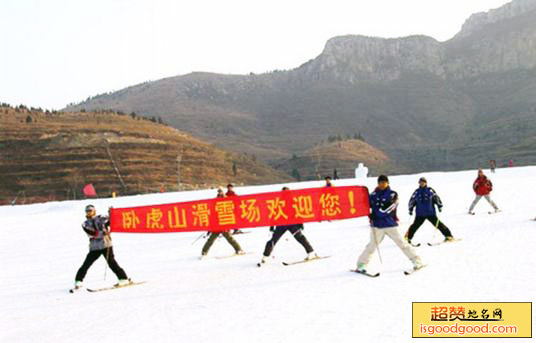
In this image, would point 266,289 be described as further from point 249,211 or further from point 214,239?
point 214,239

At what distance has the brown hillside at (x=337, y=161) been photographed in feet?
411

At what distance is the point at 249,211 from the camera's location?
1352 centimetres

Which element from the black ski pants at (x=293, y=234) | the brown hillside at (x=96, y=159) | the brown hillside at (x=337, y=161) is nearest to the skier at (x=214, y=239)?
the black ski pants at (x=293, y=234)

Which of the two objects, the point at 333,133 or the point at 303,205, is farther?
the point at 333,133

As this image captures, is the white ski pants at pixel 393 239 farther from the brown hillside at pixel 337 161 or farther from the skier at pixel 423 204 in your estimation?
the brown hillside at pixel 337 161

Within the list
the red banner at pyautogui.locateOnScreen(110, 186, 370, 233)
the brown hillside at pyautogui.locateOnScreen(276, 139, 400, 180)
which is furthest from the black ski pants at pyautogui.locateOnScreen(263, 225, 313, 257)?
the brown hillside at pyautogui.locateOnScreen(276, 139, 400, 180)

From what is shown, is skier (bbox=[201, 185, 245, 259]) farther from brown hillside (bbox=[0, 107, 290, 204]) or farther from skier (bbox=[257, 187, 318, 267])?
brown hillside (bbox=[0, 107, 290, 204])

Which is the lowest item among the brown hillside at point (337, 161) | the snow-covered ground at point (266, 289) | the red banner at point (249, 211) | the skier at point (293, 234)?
the snow-covered ground at point (266, 289)

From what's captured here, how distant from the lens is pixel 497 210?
19172 millimetres

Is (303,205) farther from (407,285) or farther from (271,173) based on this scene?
(271,173)

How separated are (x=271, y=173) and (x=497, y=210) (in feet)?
311

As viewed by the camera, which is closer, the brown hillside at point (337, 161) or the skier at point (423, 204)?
the skier at point (423, 204)

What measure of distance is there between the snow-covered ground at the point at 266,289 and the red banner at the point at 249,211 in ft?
3.68

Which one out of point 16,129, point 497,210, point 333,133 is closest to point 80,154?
point 16,129
